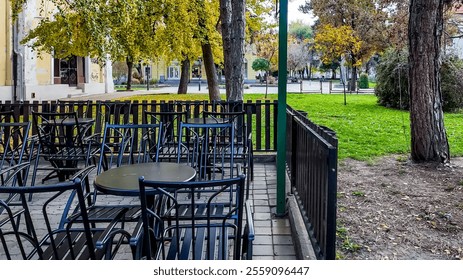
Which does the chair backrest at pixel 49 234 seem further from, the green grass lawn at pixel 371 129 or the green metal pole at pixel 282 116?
the green grass lawn at pixel 371 129

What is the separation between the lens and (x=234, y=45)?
354 inches

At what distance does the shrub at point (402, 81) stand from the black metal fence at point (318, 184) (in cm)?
999

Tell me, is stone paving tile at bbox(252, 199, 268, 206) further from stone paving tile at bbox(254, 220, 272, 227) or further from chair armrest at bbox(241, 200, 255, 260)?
chair armrest at bbox(241, 200, 255, 260)

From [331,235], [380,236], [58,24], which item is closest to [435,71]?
[380,236]

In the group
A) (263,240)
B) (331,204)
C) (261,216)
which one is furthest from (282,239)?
(331,204)

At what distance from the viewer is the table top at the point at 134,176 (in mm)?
2525

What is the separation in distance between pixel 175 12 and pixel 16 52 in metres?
7.23

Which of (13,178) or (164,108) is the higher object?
(164,108)

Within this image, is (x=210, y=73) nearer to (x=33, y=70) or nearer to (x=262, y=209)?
(x=33, y=70)

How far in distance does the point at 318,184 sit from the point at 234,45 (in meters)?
6.62

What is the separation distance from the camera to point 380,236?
13.0 feet

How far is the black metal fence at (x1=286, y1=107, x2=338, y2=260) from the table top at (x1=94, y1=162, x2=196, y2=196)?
840mm

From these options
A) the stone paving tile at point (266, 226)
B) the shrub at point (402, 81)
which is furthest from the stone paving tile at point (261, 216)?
the shrub at point (402, 81)
